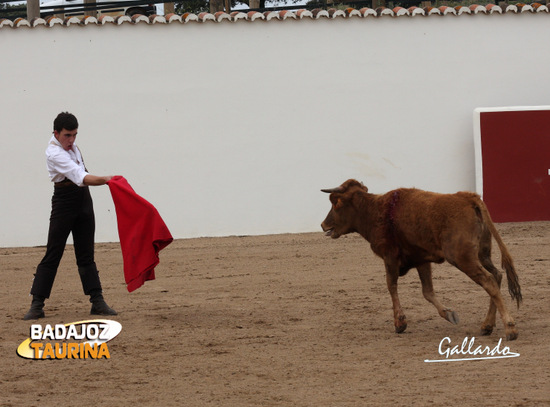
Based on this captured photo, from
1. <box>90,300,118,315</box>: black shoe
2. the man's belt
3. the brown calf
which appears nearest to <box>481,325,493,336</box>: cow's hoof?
the brown calf

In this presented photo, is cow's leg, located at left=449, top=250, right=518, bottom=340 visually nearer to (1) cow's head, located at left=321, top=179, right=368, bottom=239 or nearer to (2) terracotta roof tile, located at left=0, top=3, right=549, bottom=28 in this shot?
(1) cow's head, located at left=321, top=179, right=368, bottom=239

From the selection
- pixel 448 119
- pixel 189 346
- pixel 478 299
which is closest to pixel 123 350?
pixel 189 346

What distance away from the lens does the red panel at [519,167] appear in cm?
1328

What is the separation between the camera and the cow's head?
7.28 m

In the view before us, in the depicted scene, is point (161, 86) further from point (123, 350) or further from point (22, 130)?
point (123, 350)

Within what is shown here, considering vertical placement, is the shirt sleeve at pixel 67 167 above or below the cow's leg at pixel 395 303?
above

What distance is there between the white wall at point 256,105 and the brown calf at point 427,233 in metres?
6.13

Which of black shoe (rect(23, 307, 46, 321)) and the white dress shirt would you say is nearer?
the white dress shirt

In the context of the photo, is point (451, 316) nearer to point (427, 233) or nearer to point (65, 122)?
point (427, 233)
